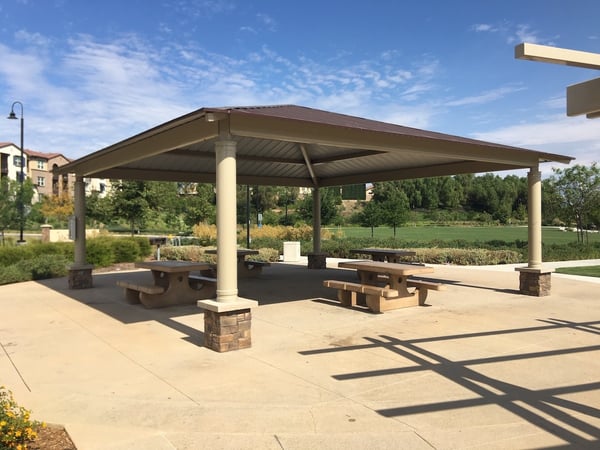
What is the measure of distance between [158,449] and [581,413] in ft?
12.2

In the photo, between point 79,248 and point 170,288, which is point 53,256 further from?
point 170,288

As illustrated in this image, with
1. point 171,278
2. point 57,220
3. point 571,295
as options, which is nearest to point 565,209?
point 571,295

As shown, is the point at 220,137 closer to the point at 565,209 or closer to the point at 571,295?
the point at 571,295

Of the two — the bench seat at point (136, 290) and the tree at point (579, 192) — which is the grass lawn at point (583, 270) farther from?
the bench seat at point (136, 290)

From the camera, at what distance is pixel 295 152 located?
13.8 m

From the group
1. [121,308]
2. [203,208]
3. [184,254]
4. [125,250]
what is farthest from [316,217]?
[203,208]

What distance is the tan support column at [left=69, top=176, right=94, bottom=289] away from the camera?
12438 millimetres

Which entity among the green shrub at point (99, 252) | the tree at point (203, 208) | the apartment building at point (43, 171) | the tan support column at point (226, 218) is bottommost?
the green shrub at point (99, 252)

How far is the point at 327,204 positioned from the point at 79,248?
2149 centimetres

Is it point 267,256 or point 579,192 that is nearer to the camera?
point 267,256

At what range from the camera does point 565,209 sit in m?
25.6

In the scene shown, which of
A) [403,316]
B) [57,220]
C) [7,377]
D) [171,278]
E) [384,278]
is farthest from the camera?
[57,220]

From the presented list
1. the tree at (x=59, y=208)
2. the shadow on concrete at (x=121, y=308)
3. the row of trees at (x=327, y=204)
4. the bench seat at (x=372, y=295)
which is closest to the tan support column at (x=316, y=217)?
the row of trees at (x=327, y=204)

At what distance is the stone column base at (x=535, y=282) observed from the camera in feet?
36.3
